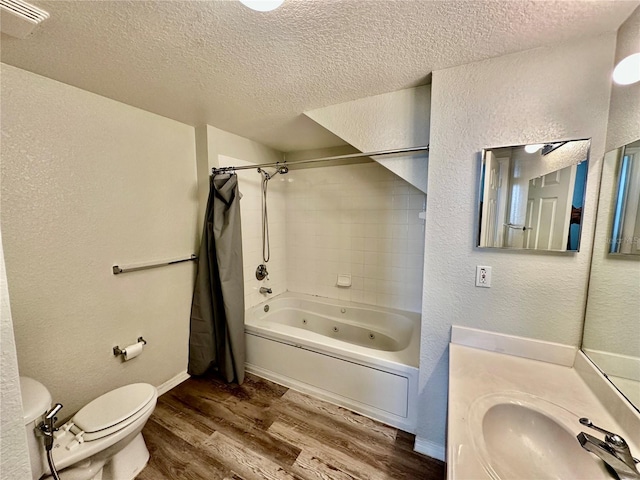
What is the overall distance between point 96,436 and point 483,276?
2171 mm

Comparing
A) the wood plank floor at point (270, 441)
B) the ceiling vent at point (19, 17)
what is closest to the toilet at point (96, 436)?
the wood plank floor at point (270, 441)

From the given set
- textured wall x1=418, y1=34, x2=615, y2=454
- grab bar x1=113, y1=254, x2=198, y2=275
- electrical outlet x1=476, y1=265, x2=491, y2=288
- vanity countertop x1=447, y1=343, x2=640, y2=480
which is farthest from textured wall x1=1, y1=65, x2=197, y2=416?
electrical outlet x1=476, y1=265, x2=491, y2=288

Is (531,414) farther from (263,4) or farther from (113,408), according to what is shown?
(113,408)

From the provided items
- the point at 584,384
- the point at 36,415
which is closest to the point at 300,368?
the point at 36,415

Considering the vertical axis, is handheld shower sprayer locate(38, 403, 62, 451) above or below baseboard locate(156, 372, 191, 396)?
above

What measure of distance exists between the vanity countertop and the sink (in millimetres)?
20

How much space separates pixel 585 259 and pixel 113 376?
115 inches

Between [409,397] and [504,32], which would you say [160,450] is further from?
[504,32]

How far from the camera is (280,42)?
3.84 ft

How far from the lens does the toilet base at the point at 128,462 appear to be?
1.40 metres

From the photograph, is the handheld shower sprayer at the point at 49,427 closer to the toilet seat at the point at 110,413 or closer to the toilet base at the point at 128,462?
the toilet seat at the point at 110,413

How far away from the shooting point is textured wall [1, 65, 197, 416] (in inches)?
54.2

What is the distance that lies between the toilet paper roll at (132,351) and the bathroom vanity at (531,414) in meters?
2.03

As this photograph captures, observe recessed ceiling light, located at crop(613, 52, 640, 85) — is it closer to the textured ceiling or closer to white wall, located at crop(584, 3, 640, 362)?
white wall, located at crop(584, 3, 640, 362)
